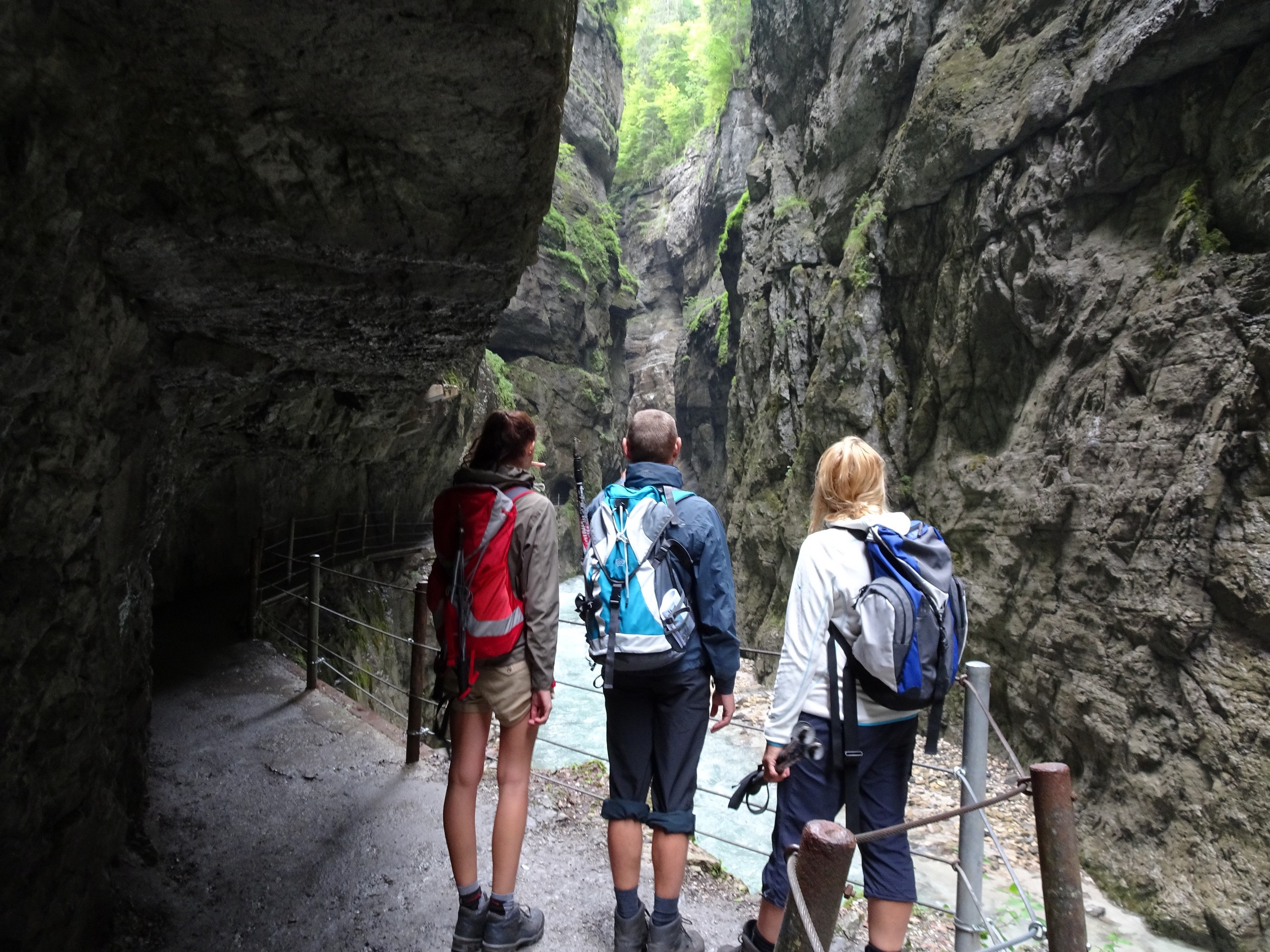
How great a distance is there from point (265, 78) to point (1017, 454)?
9.12m

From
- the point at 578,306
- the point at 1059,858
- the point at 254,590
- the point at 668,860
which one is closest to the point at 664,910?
the point at 668,860

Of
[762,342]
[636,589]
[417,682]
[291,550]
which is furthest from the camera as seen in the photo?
[762,342]

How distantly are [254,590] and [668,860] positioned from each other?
5685 millimetres

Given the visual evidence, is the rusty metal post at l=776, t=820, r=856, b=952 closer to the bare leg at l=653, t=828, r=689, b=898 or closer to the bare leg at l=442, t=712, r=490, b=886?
the bare leg at l=653, t=828, r=689, b=898

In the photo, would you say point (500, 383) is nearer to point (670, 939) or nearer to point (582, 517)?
point (582, 517)

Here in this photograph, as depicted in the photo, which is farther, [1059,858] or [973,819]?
[973,819]

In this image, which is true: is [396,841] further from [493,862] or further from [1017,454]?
[1017,454]

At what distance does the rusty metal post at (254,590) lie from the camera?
20.9 ft

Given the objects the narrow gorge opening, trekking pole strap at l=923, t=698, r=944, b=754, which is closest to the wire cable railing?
trekking pole strap at l=923, t=698, r=944, b=754

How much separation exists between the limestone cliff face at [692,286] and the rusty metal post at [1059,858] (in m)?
20.7

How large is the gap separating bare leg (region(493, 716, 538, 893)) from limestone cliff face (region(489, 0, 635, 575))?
2090cm

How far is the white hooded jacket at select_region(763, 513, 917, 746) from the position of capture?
6.69 ft

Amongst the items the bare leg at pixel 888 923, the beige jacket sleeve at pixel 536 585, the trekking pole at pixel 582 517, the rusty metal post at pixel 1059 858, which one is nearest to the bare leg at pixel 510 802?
the beige jacket sleeve at pixel 536 585

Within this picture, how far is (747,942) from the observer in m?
2.27
